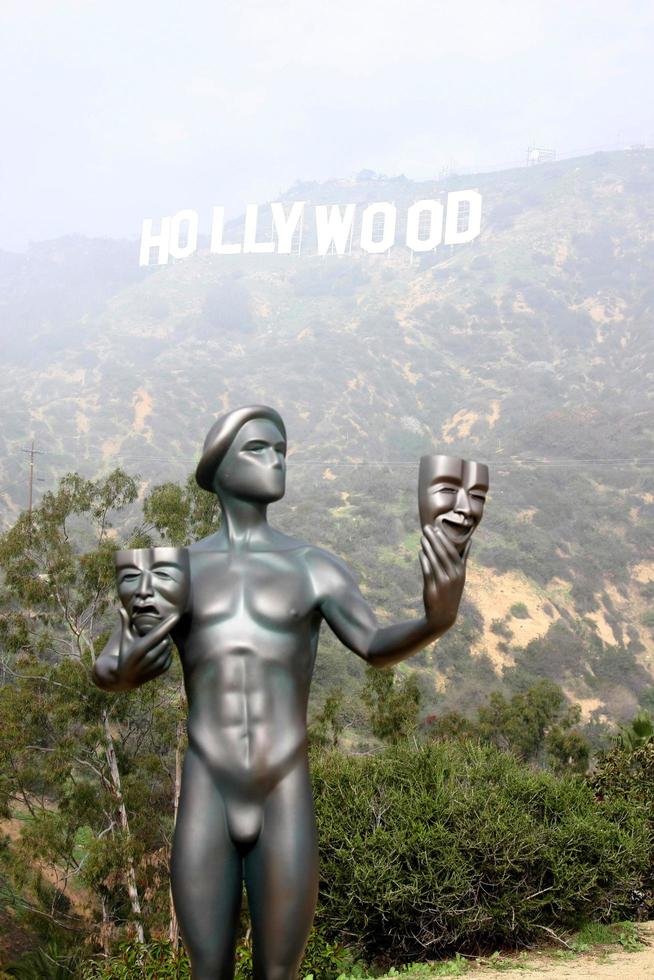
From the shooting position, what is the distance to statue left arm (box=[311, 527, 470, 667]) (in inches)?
115

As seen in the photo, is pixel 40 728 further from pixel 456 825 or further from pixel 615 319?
pixel 615 319

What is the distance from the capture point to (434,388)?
62031mm

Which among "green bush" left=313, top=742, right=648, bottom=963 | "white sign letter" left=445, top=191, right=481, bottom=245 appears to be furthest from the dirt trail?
"white sign letter" left=445, top=191, right=481, bottom=245

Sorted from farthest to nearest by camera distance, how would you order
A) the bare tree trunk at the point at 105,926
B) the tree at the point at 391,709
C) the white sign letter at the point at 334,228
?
the white sign letter at the point at 334,228
the tree at the point at 391,709
the bare tree trunk at the point at 105,926

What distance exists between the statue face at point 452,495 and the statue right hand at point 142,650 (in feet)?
2.83

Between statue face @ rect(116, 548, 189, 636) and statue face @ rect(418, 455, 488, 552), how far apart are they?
80cm

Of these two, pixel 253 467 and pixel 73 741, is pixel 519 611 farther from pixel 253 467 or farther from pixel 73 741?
pixel 253 467

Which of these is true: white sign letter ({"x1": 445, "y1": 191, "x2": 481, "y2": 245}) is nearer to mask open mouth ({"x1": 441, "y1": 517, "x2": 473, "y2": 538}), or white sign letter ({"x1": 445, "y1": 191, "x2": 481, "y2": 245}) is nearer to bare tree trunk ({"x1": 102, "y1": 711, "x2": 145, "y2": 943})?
bare tree trunk ({"x1": 102, "y1": 711, "x2": 145, "y2": 943})

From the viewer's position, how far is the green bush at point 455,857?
8.42 m

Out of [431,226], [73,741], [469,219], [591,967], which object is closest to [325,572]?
[591,967]

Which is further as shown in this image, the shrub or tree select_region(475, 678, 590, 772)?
the shrub

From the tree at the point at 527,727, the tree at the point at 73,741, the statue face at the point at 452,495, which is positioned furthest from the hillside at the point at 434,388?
the statue face at the point at 452,495

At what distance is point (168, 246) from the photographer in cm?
8181

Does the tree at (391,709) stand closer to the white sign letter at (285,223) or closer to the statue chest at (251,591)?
the statue chest at (251,591)
